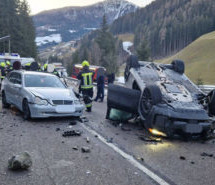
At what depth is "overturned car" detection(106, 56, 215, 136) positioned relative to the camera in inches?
212

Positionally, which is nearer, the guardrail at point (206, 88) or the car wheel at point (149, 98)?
the car wheel at point (149, 98)

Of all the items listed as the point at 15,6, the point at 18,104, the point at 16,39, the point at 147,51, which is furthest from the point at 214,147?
the point at 15,6

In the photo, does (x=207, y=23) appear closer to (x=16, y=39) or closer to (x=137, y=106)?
(x=16, y=39)

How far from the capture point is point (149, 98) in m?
6.07

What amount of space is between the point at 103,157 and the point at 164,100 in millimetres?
2139

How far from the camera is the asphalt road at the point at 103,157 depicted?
11.6 feet

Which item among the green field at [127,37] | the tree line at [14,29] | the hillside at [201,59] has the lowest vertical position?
the hillside at [201,59]

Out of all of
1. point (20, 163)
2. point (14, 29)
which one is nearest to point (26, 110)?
point (20, 163)

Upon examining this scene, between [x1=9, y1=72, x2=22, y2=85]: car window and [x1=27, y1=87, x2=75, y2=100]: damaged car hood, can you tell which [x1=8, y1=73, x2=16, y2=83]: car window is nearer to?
[x1=9, y1=72, x2=22, y2=85]: car window

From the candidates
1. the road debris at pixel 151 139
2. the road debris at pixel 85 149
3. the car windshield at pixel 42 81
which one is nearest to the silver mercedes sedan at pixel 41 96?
the car windshield at pixel 42 81

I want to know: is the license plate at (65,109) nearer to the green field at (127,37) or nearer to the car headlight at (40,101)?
the car headlight at (40,101)

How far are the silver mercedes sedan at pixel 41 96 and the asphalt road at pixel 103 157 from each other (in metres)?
0.49

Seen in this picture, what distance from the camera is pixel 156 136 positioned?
6.04 metres

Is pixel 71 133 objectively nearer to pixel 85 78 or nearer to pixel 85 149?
pixel 85 149
